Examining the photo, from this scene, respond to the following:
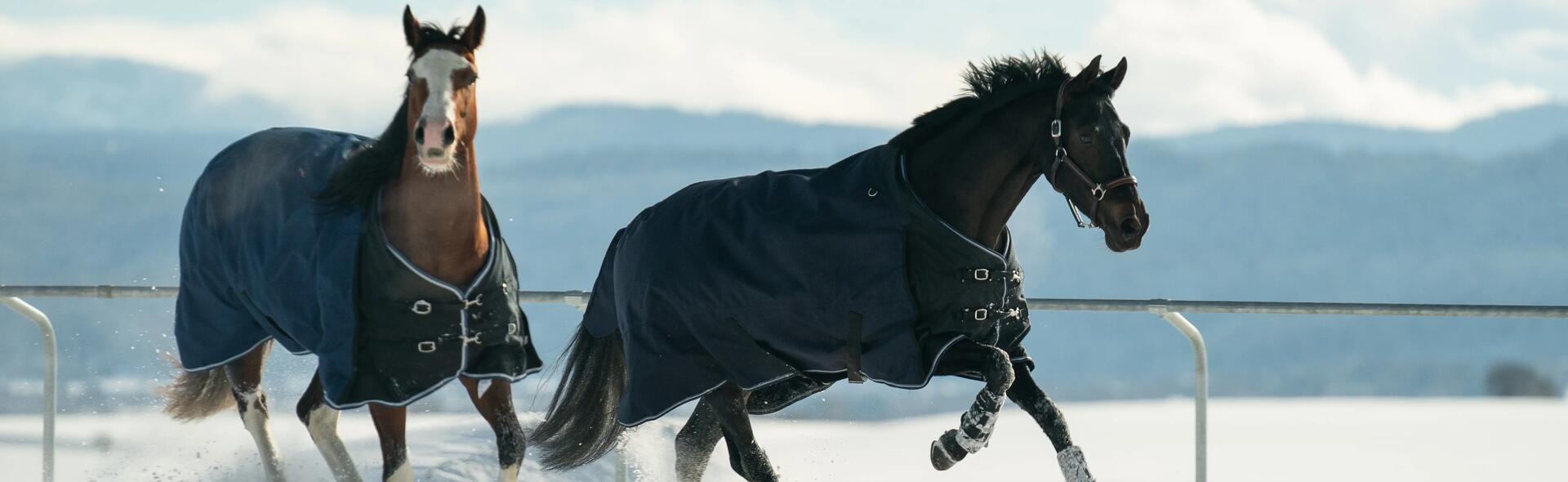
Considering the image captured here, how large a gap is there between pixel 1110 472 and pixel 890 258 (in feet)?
24.1

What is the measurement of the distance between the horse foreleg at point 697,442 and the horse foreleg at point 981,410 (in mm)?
900

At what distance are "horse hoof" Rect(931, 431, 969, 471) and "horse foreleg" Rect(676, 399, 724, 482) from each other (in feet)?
2.89

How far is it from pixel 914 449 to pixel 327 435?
16.7 feet

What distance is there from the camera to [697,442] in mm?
4855

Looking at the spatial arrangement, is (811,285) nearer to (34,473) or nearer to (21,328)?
(34,473)

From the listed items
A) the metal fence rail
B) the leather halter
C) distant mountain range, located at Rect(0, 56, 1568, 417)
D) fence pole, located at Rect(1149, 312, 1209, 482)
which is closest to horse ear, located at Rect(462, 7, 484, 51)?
the metal fence rail

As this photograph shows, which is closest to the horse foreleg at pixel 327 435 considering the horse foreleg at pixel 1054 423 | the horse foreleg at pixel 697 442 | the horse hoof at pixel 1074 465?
the horse foreleg at pixel 697 442

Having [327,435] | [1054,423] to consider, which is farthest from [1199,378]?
[327,435]

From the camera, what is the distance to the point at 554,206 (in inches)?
3231

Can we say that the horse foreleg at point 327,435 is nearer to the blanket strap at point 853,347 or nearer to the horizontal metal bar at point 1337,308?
the blanket strap at point 853,347

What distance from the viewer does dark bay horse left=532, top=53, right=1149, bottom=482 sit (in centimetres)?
417

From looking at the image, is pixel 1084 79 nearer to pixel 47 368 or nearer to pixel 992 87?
pixel 992 87

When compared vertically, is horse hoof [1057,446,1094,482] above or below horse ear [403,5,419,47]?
below

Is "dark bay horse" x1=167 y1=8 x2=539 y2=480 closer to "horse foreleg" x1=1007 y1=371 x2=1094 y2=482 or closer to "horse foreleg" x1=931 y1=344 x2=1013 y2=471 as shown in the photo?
"horse foreleg" x1=931 y1=344 x2=1013 y2=471
